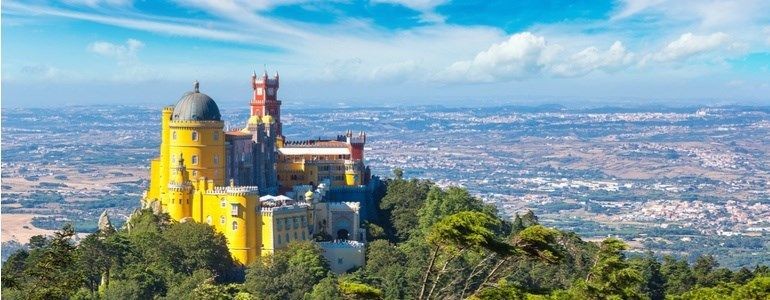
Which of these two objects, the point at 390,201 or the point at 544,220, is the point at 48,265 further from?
the point at 544,220

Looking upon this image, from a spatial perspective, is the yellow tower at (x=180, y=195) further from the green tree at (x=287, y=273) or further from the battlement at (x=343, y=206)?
the battlement at (x=343, y=206)

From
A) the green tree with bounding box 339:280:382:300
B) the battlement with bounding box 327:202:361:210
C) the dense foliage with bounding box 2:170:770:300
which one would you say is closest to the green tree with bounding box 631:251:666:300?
the dense foliage with bounding box 2:170:770:300

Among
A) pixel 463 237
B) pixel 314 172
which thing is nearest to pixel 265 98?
pixel 314 172

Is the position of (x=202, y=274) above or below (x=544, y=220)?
above

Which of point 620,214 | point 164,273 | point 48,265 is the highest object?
point 48,265

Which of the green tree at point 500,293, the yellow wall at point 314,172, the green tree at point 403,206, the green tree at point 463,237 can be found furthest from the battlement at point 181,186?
the green tree at point 463,237

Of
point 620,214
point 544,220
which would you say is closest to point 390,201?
point 544,220

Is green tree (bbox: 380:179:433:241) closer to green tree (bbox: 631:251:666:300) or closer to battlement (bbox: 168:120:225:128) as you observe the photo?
battlement (bbox: 168:120:225:128)
